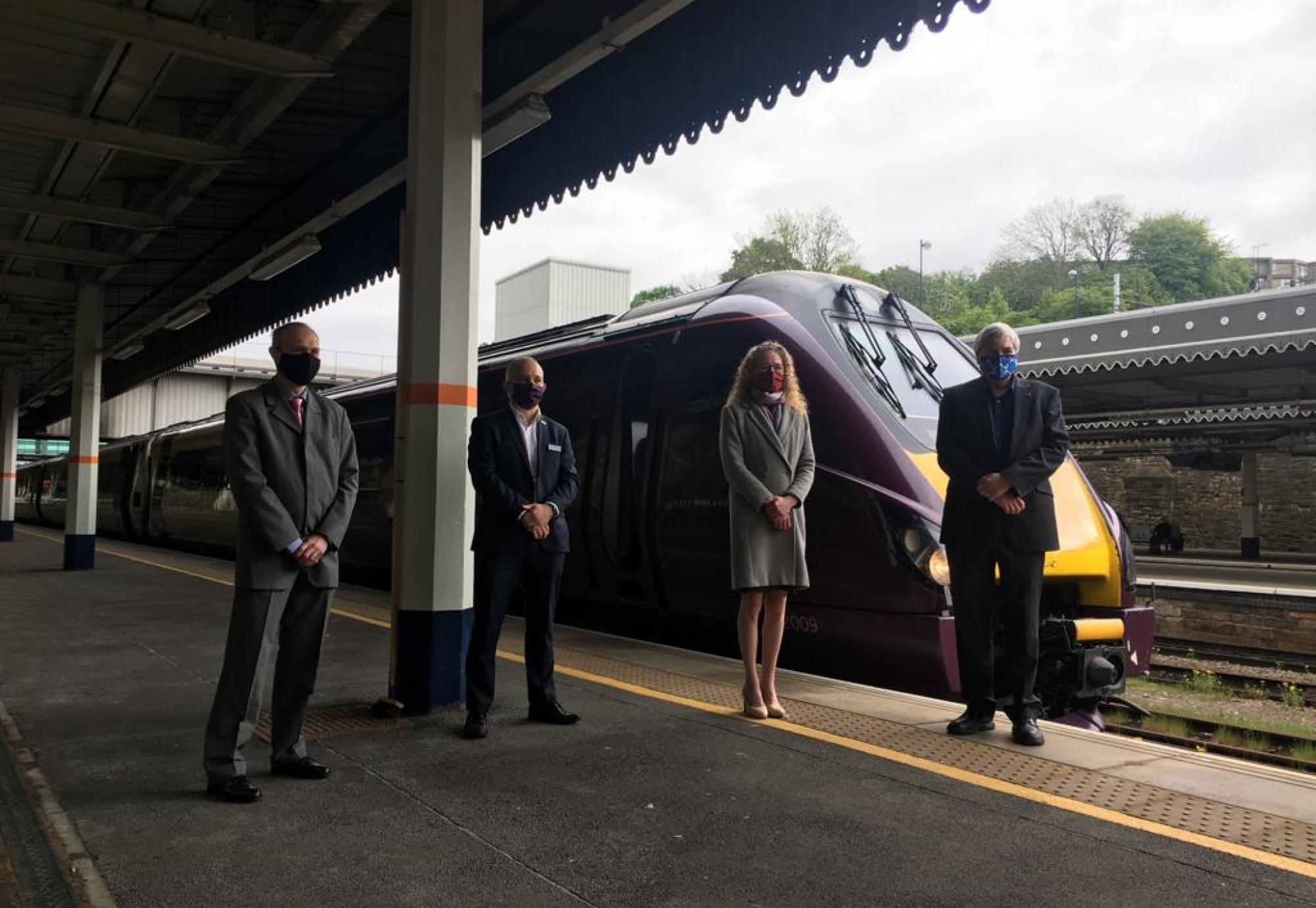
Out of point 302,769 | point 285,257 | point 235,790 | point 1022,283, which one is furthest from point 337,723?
point 1022,283

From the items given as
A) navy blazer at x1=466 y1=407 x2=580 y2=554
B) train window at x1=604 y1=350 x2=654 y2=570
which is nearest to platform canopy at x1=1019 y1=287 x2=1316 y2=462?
train window at x1=604 y1=350 x2=654 y2=570

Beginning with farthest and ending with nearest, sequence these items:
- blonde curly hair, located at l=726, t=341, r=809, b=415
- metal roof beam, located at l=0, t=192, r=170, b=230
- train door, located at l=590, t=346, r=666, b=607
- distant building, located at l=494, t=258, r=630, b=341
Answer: distant building, located at l=494, t=258, r=630, b=341 → metal roof beam, located at l=0, t=192, r=170, b=230 → train door, located at l=590, t=346, r=666, b=607 → blonde curly hair, located at l=726, t=341, r=809, b=415

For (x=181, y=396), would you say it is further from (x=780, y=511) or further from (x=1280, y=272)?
(x=1280, y=272)

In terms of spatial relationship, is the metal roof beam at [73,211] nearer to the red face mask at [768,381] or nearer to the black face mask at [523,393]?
the black face mask at [523,393]

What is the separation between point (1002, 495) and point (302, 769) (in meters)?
3.20

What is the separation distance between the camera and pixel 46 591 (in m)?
11.0

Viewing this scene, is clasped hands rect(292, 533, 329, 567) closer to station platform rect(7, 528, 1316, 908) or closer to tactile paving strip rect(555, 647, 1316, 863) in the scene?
station platform rect(7, 528, 1316, 908)

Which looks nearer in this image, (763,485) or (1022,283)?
(763,485)

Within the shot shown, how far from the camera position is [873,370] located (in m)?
6.38

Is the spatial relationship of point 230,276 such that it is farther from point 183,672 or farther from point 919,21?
point 919,21

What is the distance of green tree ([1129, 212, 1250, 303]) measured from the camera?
7031 cm

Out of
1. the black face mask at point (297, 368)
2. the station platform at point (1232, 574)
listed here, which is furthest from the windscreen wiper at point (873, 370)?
the station platform at point (1232, 574)

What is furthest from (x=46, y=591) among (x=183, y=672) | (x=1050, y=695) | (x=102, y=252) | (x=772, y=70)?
(x=1050, y=695)

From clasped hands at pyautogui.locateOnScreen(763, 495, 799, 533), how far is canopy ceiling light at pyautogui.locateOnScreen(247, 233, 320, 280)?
24.6 feet
